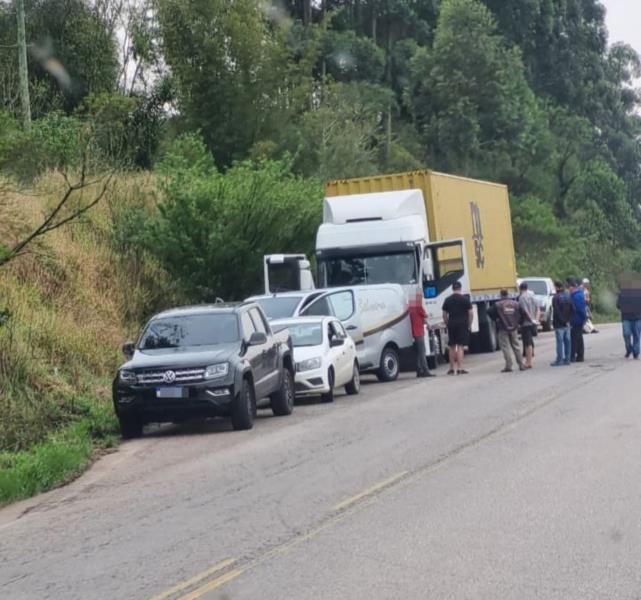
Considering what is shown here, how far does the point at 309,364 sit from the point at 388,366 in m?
4.79

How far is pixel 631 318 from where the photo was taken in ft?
90.6

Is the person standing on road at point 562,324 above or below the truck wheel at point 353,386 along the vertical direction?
above

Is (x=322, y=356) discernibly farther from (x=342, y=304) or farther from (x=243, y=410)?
(x=342, y=304)

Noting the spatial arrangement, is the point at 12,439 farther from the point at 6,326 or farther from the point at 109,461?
the point at 6,326

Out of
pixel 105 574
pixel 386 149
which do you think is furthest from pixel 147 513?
pixel 386 149

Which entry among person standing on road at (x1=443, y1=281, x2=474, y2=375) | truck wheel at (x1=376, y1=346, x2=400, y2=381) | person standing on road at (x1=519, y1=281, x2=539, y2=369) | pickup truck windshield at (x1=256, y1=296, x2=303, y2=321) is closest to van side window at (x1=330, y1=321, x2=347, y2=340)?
pickup truck windshield at (x1=256, y1=296, x2=303, y2=321)

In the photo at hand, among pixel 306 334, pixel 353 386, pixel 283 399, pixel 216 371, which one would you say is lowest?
pixel 353 386

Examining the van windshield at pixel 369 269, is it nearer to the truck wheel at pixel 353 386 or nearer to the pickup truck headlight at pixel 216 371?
the truck wheel at pixel 353 386

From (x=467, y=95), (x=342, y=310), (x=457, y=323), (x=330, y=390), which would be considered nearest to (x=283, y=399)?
(x=330, y=390)

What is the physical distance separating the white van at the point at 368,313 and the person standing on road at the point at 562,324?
9.79 ft

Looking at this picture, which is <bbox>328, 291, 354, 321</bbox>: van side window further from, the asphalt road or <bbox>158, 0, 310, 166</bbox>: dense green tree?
<bbox>158, 0, 310, 166</bbox>: dense green tree

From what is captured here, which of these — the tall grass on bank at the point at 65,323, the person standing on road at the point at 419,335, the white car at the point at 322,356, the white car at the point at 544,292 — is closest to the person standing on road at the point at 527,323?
the person standing on road at the point at 419,335

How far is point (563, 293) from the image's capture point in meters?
27.3

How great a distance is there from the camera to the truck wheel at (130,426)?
1808 centimetres
